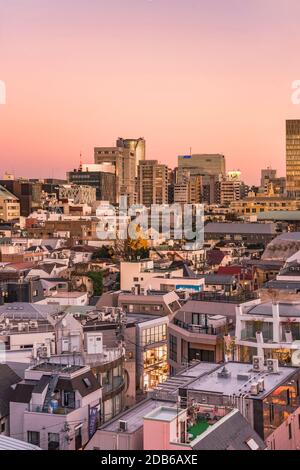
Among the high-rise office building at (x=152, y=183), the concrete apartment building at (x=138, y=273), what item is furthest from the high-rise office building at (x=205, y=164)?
the concrete apartment building at (x=138, y=273)

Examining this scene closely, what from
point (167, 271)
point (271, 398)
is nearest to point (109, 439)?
point (271, 398)

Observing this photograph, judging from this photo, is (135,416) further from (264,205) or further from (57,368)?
(264,205)

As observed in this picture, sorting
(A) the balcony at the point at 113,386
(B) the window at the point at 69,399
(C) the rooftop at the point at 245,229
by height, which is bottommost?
(A) the balcony at the point at 113,386

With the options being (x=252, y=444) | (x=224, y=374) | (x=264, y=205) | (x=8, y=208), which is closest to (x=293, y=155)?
(x=264, y=205)

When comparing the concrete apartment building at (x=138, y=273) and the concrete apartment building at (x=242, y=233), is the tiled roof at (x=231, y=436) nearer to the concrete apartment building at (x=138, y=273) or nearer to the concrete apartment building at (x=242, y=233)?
the concrete apartment building at (x=138, y=273)

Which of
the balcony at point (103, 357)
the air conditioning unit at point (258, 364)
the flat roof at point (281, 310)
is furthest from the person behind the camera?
the flat roof at point (281, 310)

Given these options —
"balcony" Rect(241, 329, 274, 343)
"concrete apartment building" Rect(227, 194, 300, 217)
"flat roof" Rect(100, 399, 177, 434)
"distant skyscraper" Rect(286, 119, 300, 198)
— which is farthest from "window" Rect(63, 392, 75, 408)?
"distant skyscraper" Rect(286, 119, 300, 198)

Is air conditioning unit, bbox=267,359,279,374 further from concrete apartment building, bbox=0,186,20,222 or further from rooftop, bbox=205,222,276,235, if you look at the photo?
concrete apartment building, bbox=0,186,20,222
